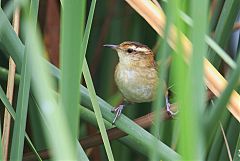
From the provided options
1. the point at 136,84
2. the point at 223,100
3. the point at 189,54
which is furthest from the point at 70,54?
the point at 136,84

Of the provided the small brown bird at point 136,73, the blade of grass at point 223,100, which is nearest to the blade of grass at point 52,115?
the blade of grass at point 223,100

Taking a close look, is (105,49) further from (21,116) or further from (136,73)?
(21,116)

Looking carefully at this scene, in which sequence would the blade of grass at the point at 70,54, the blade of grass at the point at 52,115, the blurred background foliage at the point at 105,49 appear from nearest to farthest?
the blade of grass at the point at 52,115, the blade of grass at the point at 70,54, the blurred background foliage at the point at 105,49

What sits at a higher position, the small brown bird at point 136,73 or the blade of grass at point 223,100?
the blade of grass at point 223,100

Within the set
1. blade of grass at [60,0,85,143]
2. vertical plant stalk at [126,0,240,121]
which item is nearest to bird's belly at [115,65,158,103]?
vertical plant stalk at [126,0,240,121]

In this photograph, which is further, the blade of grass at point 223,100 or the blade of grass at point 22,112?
the blade of grass at point 22,112

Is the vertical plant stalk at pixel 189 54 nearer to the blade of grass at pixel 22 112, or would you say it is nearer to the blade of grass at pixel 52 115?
the blade of grass at pixel 22 112

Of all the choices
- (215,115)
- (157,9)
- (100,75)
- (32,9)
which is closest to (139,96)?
(100,75)

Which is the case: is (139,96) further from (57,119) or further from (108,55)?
(57,119)
